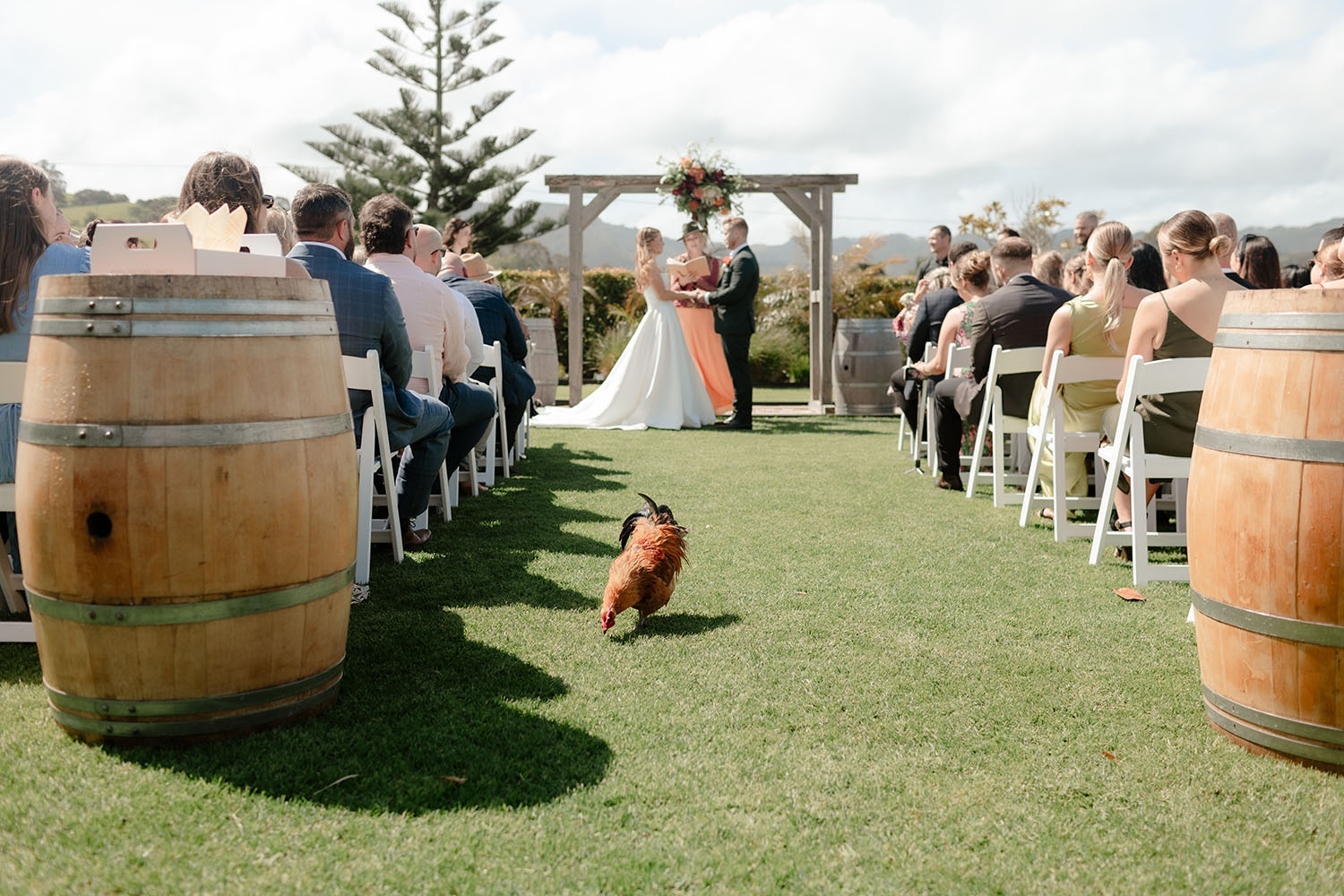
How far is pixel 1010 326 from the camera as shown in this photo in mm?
5496

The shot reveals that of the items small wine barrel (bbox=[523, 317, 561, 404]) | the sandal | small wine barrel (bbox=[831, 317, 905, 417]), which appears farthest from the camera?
small wine barrel (bbox=[523, 317, 561, 404])

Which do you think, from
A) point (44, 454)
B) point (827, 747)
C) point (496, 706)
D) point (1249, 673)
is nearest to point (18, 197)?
point (44, 454)

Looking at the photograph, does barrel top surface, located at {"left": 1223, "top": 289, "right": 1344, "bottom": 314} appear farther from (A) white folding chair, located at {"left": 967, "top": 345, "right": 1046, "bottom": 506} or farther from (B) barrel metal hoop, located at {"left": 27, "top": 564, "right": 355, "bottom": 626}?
(A) white folding chair, located at {"left": 967, "top": 345, "right": 1046, "bottom": 506}

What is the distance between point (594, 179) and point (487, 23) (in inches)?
498

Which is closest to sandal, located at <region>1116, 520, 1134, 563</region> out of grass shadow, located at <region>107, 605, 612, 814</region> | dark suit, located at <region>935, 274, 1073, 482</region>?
dark suit, located at <region>935, 274, 1073, 482</region>

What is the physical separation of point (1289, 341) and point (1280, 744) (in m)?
0.83

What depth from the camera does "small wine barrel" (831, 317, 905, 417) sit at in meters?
11.3

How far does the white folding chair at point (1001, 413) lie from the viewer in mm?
5102

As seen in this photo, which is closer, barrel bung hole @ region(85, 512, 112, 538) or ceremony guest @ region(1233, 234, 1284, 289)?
barrel bung hole @ region(85, 512, 112, 538)

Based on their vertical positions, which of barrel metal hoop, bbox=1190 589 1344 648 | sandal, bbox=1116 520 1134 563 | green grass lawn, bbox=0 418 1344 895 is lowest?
green grass lawn, bbox=0 418 1344 895

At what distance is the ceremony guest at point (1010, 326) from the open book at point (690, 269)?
525 cm

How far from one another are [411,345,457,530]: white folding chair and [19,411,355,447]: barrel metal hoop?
6.76 feet

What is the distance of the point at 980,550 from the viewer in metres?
4.36

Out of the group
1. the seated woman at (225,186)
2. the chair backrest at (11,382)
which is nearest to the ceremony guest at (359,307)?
the seated woman at (225,186)
